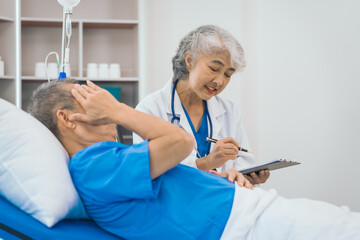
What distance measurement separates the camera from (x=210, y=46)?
198 cm

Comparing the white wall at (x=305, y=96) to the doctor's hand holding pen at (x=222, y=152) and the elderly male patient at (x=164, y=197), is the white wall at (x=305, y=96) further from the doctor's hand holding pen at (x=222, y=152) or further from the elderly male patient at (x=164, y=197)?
the elderly male patient at (x=164, y=197)

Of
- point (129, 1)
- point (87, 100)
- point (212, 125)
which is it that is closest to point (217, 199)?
point (87, 100)

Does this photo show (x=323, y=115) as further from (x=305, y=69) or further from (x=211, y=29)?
(x=211, y=29)

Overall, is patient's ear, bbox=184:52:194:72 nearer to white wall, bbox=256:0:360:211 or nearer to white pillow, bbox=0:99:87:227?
white pillow, bbox=0:99:87:227

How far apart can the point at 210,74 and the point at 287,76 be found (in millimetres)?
2095

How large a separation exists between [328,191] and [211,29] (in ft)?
7.61

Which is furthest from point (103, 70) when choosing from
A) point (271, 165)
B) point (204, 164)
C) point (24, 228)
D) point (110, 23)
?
point (24, 228)

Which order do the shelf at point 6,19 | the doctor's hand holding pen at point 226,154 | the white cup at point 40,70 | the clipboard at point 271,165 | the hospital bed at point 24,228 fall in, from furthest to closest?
the white cup at point 40,70
the shelf at point 6,19
the doctor's hand holding pen at point 226,154
the clipboard at point 271,165
the hospital bed at point 24,228

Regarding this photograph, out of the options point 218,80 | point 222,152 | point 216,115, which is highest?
point 218,80

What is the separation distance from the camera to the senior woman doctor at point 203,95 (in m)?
1.97

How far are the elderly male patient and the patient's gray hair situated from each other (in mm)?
35

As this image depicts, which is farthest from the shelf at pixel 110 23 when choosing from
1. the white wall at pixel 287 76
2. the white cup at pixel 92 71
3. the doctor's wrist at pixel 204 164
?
the doctor's wrist at pixel 204 164

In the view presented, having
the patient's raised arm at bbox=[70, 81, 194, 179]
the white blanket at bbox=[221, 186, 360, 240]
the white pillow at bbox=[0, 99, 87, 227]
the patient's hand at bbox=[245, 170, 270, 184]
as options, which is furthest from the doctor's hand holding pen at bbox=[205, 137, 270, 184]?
the white pillow at bbox=[0, 99, 87, 227]

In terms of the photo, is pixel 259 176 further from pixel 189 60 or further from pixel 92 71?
pixel 92 71
